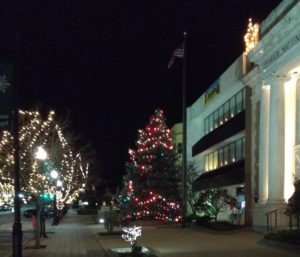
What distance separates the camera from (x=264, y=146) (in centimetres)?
3334

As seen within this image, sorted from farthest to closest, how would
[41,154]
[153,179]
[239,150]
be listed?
[153,179]
[239,150]
[41,154]

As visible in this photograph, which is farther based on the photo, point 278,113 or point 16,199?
point 278,113

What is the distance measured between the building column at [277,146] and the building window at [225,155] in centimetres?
966

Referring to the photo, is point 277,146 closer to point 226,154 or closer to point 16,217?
point 226,154

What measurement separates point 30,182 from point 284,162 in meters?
12.6

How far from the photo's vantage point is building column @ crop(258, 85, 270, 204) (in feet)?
108

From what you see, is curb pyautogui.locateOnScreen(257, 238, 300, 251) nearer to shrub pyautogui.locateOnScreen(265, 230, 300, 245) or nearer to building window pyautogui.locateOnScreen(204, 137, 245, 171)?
shrub pyautogui.locateOnScreen(265, 230, 300, 245)

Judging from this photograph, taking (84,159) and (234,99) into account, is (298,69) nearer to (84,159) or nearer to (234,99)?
(234,99)

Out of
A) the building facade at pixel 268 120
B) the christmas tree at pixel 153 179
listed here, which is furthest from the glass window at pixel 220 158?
the building facade at pixel 268 120

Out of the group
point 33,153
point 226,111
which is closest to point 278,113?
point 33,153

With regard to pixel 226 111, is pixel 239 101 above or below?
above

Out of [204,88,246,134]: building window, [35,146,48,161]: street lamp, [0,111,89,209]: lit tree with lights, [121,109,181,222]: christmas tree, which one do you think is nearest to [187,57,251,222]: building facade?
[204,88,246,134]: building window

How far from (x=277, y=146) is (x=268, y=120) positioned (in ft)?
8.10

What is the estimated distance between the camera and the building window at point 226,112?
41.6 m
